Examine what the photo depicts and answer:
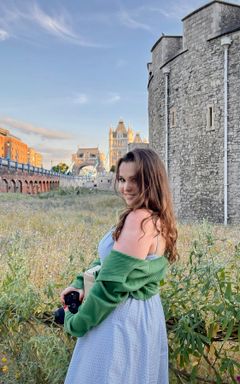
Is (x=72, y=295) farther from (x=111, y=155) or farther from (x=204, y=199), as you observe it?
(x=111, y=155)

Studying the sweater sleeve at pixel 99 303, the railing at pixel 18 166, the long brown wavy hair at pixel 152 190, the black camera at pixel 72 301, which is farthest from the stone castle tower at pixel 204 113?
the railing at pixel 18 166

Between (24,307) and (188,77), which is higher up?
(188,77)

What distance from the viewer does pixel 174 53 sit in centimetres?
1658

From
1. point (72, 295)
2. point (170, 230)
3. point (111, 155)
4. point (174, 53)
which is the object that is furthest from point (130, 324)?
point (111, 155)

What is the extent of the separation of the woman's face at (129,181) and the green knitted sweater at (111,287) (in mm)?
327

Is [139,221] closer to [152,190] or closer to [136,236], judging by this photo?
[136,236]

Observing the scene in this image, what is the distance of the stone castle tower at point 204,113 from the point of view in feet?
42.8

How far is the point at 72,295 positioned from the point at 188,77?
47.2 feet

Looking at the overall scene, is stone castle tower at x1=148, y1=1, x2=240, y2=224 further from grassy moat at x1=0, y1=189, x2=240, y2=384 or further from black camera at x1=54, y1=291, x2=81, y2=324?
black camera at x1=54, y1=291, x2=81, y2=324

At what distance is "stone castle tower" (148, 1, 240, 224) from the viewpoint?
42.8ft

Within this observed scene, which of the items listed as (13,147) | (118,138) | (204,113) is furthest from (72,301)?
(118,138)

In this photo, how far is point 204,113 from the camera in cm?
1413

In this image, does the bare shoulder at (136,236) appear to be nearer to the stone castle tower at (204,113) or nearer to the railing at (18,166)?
the stone castle tower at (204,113)

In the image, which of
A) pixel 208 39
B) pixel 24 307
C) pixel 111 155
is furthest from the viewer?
pixel 111 155
